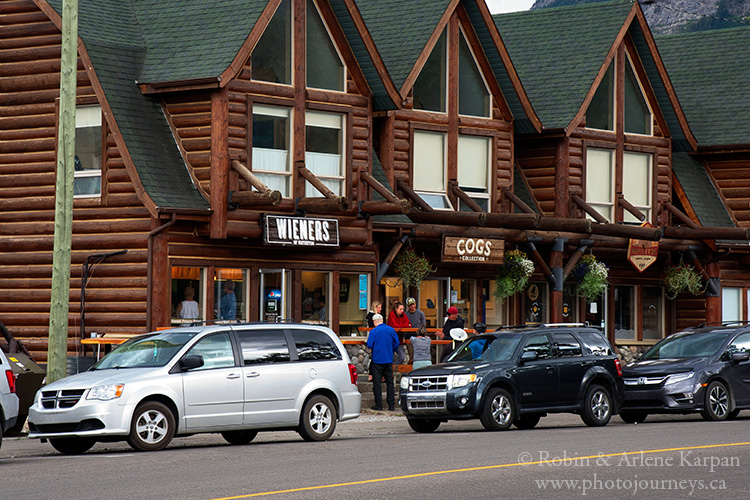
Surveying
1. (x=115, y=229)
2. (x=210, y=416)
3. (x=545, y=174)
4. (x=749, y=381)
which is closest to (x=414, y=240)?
(x=545, y=174)

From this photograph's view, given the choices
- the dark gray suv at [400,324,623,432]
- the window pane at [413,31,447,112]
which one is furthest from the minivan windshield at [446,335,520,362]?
the window pane at [413,31,447,112]

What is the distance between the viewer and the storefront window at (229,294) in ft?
86.1

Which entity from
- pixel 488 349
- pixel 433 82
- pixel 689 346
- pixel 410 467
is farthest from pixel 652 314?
pixel 410 467

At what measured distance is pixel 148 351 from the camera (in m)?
17.6

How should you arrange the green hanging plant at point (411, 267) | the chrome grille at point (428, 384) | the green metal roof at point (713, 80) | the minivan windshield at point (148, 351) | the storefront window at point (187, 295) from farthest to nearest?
1. the green metal roof at point (713, 80)
2. the green hanging plant at point (411, 267)
3. the storefront window at point (187, 295)
4. the chrome grille at point (428, 384)
5. the minivan windshield at point (148, 351)

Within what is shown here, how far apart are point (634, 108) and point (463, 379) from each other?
17.5 meters

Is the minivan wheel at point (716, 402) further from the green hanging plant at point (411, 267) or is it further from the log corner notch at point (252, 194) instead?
the green hanging plant at point (411, 267)

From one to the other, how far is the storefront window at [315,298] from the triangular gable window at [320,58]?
427cm

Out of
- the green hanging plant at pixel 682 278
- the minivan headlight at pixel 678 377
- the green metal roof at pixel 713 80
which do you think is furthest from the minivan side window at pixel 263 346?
the green metal roof at pixel 713 80

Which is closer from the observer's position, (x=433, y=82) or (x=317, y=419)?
(x=317, y=419)

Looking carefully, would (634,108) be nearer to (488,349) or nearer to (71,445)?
(488,349)

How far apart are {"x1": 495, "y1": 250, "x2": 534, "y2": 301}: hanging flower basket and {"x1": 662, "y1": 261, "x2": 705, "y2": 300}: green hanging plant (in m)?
6.10

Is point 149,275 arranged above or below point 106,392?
above

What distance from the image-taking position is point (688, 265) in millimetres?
36250
